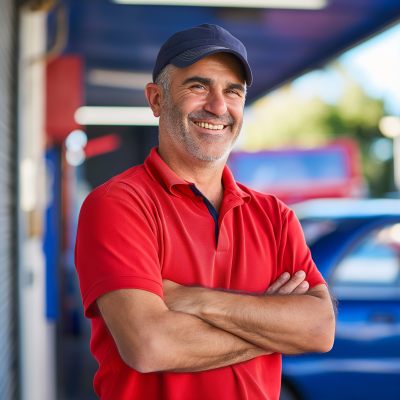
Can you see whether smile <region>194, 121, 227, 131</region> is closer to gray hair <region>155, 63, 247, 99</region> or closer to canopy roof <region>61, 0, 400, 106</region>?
gray hair <region>155, 63, 247, 99</region>

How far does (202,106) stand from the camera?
195 cm

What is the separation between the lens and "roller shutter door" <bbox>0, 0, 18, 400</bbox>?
10.7 ft

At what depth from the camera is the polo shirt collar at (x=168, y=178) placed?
1.84 metres

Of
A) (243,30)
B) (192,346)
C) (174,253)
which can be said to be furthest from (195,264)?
(243,30)

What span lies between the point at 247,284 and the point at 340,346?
1839mm

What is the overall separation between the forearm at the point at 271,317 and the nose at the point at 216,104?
69 centimetres

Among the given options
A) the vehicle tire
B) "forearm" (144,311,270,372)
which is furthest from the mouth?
the vehicle tire

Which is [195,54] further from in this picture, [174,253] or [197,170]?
[174,253]

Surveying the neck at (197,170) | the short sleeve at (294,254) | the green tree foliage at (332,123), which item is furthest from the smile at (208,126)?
the green tree foliage at (332,123)

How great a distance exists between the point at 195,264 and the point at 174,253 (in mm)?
84

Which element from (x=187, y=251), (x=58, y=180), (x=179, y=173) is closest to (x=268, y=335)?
(x=187, y=251)

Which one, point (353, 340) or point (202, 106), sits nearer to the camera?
point (202, 106)

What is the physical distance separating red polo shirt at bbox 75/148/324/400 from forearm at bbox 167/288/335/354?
9cm

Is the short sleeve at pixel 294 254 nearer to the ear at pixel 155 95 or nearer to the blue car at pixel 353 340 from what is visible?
the ear at pixel 155 95
